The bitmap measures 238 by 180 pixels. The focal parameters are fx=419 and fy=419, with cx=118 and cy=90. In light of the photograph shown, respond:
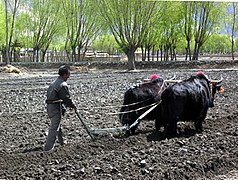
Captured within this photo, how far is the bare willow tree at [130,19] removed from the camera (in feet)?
147

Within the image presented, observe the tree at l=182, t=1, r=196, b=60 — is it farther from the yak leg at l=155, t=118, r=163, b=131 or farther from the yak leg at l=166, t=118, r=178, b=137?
the yak leg at l=166, t=118, r=178, b=137

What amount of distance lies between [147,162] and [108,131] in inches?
88.0

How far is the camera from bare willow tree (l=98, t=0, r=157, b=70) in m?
44.9

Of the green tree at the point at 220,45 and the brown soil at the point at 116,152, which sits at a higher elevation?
the green tree at the point at 220,45

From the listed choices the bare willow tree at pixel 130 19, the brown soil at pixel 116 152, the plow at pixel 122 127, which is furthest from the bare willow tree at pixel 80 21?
the plow at pixel 122 127

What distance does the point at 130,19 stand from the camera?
4547cm

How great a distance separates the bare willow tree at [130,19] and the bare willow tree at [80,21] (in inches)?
437

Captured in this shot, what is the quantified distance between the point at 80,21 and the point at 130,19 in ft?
52.0

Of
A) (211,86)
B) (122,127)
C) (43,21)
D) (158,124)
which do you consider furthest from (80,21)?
(122,127)

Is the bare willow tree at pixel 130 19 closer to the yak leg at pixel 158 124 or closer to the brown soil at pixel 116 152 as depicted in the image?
the brown soil at pixel 116 152

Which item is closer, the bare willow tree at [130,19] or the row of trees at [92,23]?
the bare willow tree at [130,19]

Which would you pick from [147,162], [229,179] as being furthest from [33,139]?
[229,179]

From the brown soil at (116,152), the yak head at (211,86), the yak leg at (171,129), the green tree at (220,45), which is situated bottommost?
the brown soil at (116,152)

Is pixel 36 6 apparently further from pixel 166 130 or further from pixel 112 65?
pixel 166 130
